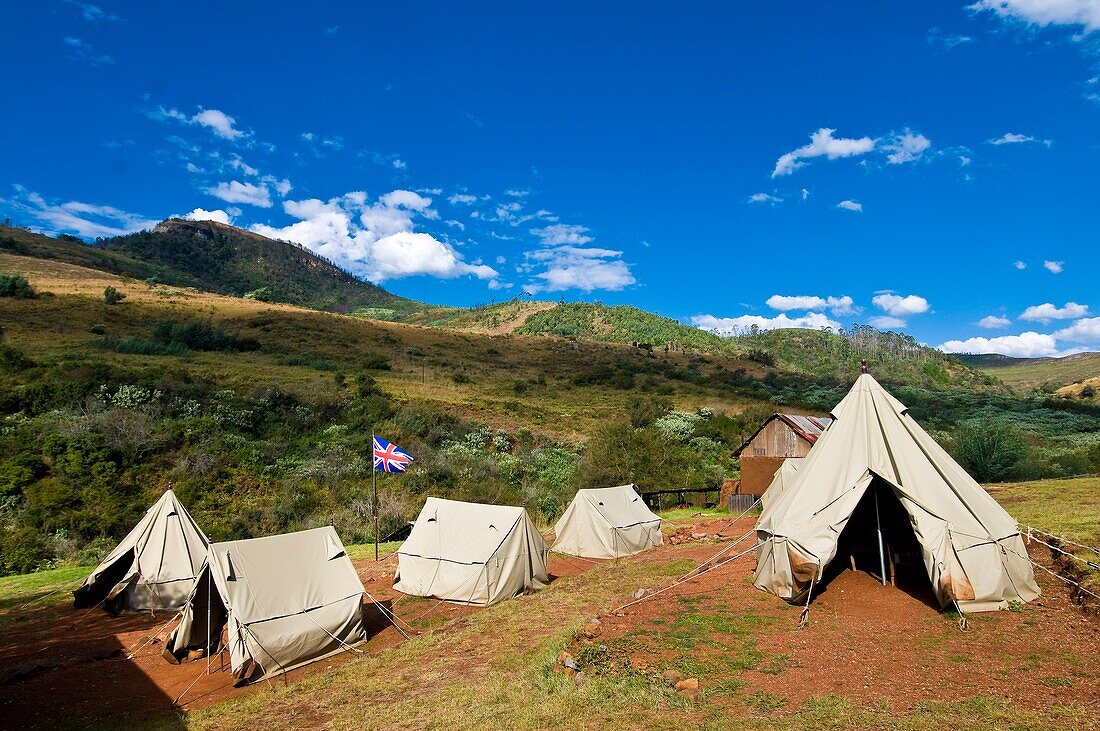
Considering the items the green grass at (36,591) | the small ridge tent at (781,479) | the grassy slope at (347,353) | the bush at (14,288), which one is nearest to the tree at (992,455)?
the small ridge tent at (781,479)

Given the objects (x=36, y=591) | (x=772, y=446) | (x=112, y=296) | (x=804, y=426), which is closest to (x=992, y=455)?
(x=804, y=426)

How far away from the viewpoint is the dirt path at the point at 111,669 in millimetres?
9422

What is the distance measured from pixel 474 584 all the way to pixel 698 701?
27.5ft

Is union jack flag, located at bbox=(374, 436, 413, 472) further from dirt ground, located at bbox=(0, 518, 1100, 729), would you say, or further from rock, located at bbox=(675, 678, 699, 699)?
rock, located at bbox=(675, 678, 699, 699)

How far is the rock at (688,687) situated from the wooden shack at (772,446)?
20.8 meters

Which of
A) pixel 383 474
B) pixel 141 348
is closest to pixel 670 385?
pixel 383 474

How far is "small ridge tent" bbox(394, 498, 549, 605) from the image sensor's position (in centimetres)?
1522

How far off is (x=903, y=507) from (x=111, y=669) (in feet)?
50.3

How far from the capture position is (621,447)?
30344mm

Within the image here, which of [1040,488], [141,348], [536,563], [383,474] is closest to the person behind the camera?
[536,563]

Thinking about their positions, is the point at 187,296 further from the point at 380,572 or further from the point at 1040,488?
the point at 1040,488

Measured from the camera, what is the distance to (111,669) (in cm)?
1127

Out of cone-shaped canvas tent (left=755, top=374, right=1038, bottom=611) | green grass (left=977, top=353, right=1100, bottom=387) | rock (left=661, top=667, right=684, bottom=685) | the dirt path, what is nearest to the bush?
the dirt path

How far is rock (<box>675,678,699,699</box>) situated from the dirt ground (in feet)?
0.52
